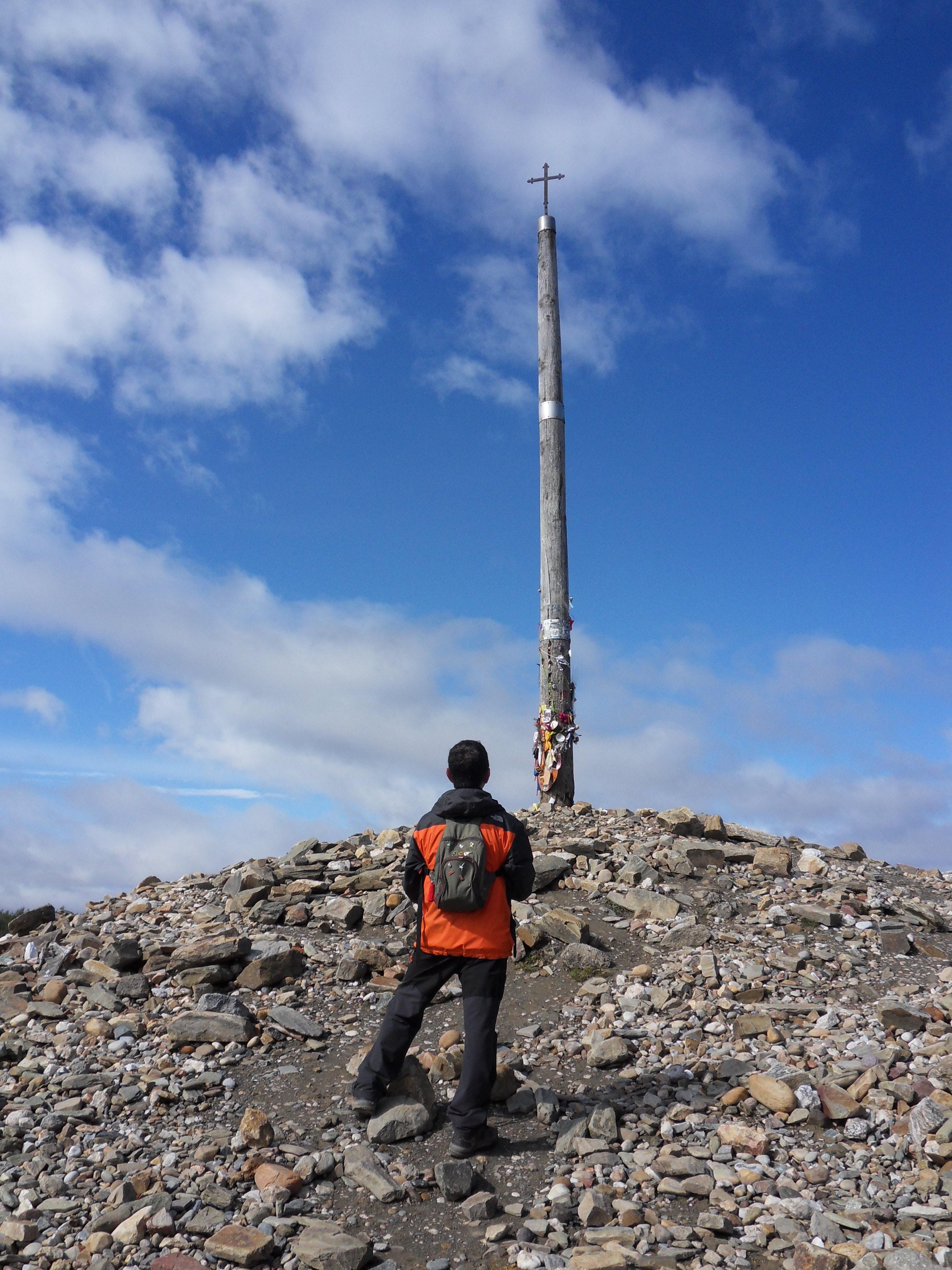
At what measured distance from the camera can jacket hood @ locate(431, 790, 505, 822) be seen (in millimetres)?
6430

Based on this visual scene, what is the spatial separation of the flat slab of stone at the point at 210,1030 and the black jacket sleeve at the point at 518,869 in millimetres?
2898

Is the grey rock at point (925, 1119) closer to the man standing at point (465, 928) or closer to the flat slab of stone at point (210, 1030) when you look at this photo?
the man standing at point (465, 928)

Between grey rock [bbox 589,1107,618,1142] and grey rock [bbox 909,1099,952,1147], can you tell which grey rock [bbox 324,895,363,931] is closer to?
grey rock [bbox 589,1107,618,1142]

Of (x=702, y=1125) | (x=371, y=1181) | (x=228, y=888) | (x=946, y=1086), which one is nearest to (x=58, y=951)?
(x=228, y=888)

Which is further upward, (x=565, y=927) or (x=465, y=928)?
(x=565, y=927)

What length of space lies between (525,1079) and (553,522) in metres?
8.07

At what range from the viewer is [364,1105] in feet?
21.1

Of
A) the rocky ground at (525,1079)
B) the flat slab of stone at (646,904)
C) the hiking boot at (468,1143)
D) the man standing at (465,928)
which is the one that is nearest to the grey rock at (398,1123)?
the rocky ground at (525,1079)

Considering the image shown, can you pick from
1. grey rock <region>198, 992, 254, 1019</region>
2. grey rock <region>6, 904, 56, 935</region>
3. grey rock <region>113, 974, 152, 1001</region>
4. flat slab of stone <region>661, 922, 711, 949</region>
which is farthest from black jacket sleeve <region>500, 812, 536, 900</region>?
grey rock <region>6, 904, 56, 935</region>

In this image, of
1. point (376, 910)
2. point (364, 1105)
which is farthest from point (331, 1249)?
point (376, 910)

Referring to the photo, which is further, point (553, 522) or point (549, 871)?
point (553, 522)

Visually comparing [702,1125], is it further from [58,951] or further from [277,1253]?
[58,951]

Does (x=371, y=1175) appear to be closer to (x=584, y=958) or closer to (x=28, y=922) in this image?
(x=584, y=958)

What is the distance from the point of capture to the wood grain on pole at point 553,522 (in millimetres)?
12938
